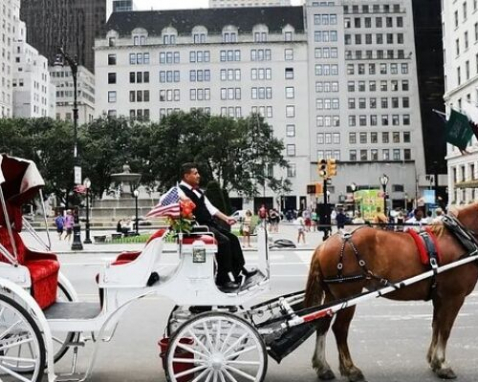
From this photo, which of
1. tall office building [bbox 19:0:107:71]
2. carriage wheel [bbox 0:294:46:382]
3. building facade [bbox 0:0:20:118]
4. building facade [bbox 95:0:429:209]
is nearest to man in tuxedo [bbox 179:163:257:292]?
carriage wheel [bbox 0:294:46:382]

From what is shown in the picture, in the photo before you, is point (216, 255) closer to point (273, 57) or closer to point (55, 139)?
point (55, 139)

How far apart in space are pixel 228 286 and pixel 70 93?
594 feet

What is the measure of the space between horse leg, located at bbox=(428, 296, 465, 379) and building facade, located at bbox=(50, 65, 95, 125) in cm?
15896

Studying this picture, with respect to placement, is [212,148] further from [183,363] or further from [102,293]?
[183,363]

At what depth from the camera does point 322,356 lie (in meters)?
6.17

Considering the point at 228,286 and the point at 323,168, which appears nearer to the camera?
the point at 228,286

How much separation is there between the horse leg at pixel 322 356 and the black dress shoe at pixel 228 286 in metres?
0.96

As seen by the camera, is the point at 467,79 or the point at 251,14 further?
the point at 251,14

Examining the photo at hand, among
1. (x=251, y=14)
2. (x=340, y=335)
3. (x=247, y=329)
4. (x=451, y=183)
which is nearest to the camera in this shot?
(x=247, y=329)

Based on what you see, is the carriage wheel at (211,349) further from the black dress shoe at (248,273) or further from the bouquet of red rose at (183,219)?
the black dress shoe at (248,273)

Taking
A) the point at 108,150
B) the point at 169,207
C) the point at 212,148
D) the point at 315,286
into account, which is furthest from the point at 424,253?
the point at 108,150

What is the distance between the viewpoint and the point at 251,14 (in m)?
104

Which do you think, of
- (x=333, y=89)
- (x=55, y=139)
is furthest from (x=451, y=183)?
(x=55, y=139)

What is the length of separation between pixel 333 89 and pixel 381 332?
9236cm
